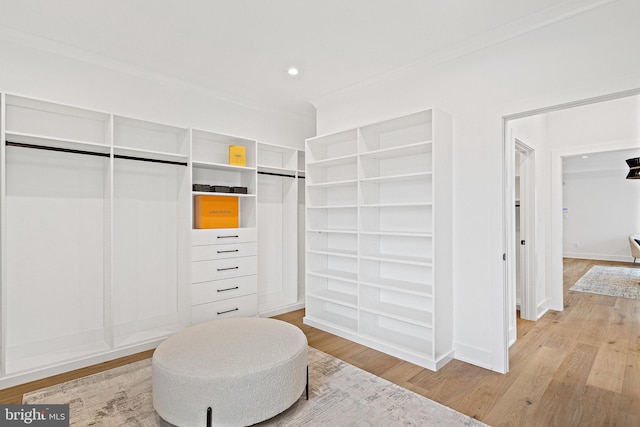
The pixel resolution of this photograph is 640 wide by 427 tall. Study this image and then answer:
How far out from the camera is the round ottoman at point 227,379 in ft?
5.93

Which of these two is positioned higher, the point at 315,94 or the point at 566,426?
the point at 315,94

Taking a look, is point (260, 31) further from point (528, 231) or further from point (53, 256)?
point (528, 231)

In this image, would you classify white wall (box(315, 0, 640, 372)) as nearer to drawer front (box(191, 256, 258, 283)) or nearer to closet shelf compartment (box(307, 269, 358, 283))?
closet shelf compartment (box(307, 269, 358, 283))

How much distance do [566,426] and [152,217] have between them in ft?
12.4

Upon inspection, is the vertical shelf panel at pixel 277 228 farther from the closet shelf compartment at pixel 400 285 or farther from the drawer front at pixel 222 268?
the closet shelf compartment at pixel 400 285

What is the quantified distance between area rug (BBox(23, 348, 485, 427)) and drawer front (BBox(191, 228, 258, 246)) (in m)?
1.25

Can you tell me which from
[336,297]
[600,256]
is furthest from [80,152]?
[600,256]

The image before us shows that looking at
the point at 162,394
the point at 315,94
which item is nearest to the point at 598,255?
the point at 315,94

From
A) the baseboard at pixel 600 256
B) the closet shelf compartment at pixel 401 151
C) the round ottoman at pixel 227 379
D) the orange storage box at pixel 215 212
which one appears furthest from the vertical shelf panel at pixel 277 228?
the baseboard at pixel 600 256

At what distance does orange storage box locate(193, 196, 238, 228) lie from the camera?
138 inches

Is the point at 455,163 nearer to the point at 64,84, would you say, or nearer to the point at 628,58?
the point at 628,58

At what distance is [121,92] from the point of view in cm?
320

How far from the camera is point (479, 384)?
2.51m

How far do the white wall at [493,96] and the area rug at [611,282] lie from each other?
13.2 feet
